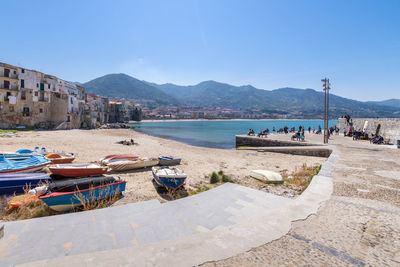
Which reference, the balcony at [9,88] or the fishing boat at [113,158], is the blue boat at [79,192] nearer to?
the fishing boat at [113,158]

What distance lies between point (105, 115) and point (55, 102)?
40.2m

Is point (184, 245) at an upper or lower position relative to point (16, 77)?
lower

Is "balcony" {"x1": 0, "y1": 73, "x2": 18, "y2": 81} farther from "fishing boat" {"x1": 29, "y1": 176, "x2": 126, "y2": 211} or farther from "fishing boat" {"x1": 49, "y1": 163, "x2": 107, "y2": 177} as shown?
"fishing boat" {"x1": 29, "y1": 176, "x2": 126, "y2": 211}

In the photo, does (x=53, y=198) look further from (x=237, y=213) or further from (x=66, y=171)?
(x=237, y=213)

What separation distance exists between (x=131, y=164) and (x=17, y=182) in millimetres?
5146

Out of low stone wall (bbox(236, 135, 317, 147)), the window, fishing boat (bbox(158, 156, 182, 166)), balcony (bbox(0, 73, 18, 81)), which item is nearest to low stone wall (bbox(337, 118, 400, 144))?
low stone wall (bbox(236, 135, 317, 147))

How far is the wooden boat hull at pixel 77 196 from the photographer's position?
5.39m

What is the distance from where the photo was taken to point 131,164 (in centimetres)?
1117

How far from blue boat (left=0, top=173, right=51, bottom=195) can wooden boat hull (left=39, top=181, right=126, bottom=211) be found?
1.89 m

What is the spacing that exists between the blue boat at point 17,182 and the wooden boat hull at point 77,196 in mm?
1891

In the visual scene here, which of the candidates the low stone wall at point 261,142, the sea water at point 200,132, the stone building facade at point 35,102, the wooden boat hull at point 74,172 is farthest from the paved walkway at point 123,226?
the stone building facade at point 35,102

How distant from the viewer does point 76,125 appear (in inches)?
1825

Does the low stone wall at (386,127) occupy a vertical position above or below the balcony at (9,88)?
below

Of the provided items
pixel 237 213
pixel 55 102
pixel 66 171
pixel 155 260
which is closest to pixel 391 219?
pixel 237 213
